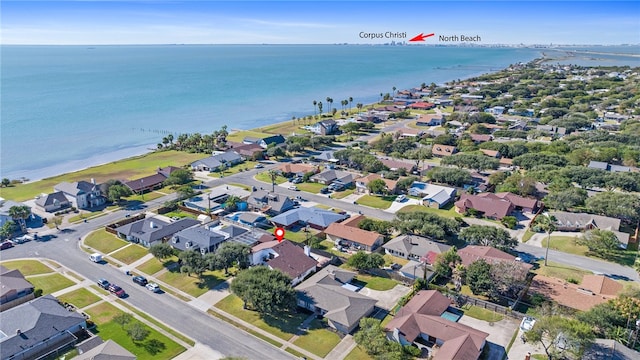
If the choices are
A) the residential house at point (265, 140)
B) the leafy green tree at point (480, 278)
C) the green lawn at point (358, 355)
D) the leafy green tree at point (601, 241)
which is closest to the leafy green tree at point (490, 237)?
the leafy green tree at point (480, 278)

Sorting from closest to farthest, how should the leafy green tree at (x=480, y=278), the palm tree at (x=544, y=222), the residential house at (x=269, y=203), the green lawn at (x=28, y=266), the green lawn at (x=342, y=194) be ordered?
the leafy green tree at (x=480, y=278)
the green lawn at (x=28, y=266)
the palm tree at (x=544, y=222)
the residential house at (x=269, y=203)
the green lawn at (x=342, y=194)

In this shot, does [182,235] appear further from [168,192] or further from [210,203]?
[168,192]

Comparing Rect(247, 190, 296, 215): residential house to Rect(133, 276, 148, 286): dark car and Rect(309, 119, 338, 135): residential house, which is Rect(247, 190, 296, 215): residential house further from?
Rect(309, 119, 338, 135): residential house

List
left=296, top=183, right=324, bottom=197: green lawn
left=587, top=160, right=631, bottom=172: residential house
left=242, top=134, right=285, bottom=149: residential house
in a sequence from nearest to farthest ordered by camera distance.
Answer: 1. left=296, top=183, right=324, bottom=197: green lawn
2. left=587, top=160, right=631, bottom=172: residential house
3. left=242, top=134, right=285, bottom=149: residential house

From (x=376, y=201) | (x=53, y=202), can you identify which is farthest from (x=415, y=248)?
(x=53, y=202)

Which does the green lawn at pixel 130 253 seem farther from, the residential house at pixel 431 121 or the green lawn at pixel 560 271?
the residential house at pixel 431 121

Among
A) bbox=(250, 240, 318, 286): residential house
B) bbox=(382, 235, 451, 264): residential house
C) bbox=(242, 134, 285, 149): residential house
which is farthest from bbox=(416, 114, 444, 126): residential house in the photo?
bbox=(250, 240, 318, 286): residential house
